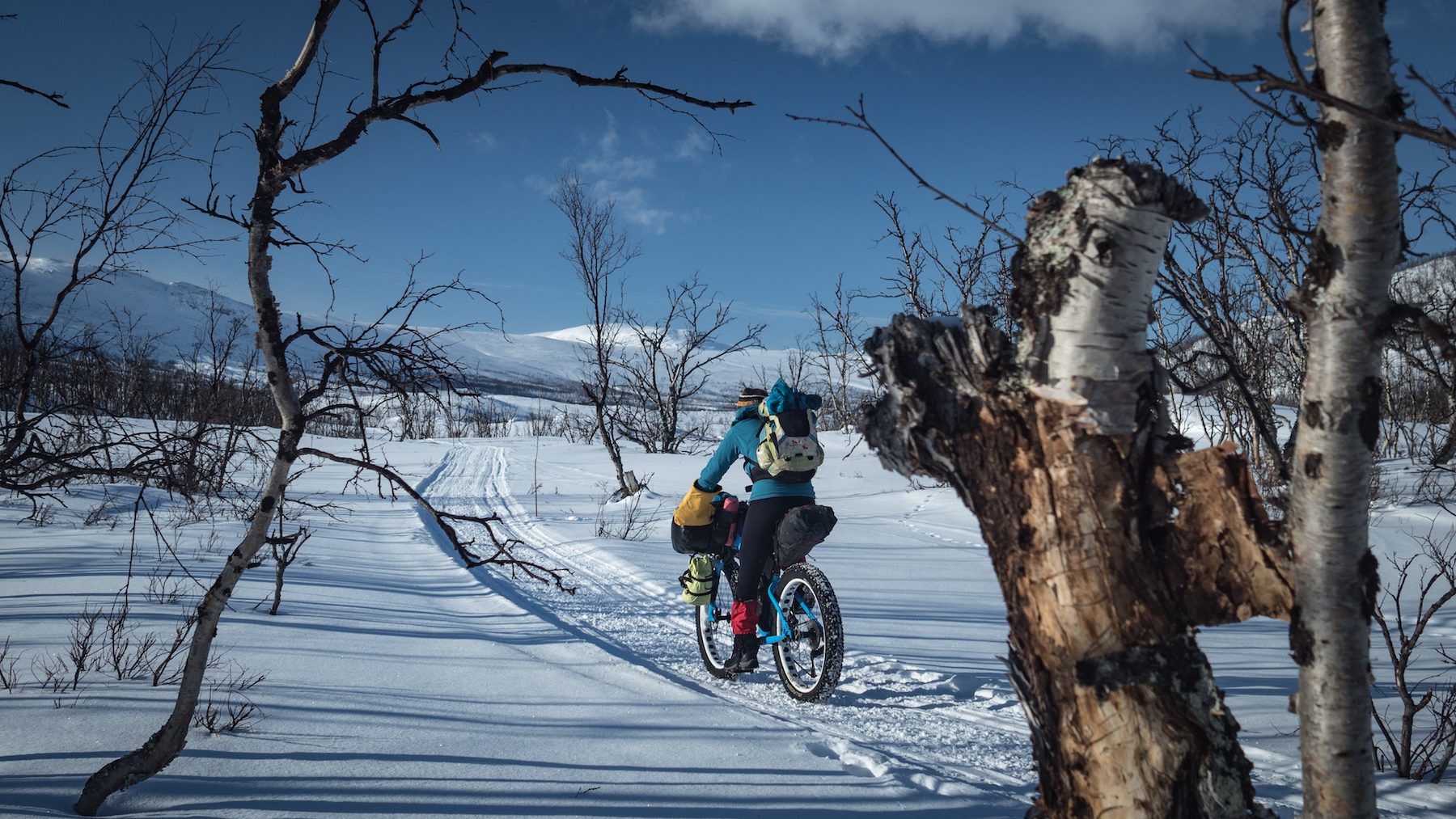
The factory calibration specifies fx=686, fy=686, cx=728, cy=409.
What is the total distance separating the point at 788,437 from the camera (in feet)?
12.4

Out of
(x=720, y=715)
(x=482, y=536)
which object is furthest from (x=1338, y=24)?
(x=482, y=536)

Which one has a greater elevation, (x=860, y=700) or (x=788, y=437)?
(x=788, y=437)

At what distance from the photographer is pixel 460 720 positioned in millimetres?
2922

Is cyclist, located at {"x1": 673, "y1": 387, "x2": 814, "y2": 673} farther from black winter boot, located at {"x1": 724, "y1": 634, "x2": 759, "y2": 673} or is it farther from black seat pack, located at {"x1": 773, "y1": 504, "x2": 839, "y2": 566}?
black seat pack, located at {"x1": 773, "y1": 504, "x2": 839, "y2": 566}

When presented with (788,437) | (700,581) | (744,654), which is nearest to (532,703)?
(744,654)

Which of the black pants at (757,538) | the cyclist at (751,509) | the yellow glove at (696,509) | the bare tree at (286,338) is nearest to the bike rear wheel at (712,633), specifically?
the cyclist at (751,509)

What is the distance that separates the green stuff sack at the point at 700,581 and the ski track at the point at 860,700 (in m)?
0.41

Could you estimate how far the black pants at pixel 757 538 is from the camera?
392cm

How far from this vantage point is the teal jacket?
3922mm

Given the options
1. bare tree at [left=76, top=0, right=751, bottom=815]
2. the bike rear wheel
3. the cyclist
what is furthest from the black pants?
bare tree at [left=76, top=0, right=751, bottom=815]

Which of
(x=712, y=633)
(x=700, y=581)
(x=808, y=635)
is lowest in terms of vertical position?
(x=712, y=633)

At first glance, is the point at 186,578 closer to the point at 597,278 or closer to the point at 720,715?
the point at 720,715

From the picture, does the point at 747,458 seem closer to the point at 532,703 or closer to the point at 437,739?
the point at 532,703

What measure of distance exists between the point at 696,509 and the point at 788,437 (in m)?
0.85
